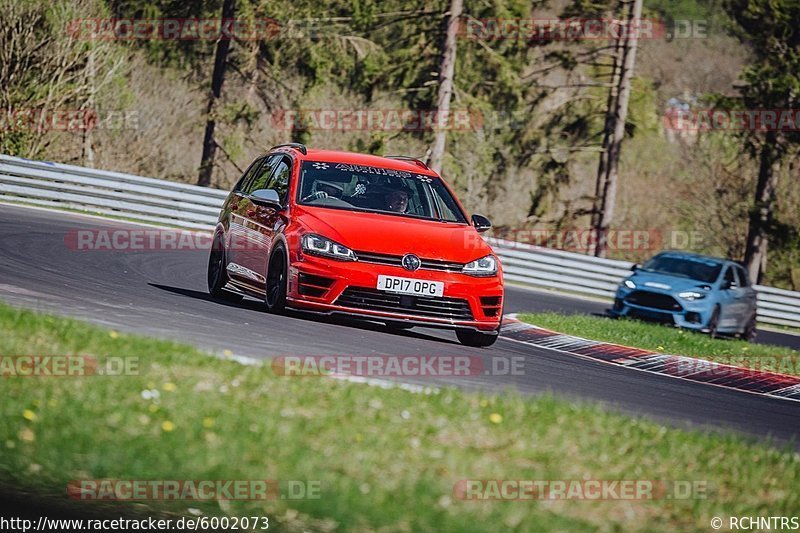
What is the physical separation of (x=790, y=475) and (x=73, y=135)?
3621cm

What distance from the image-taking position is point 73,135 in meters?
40.7

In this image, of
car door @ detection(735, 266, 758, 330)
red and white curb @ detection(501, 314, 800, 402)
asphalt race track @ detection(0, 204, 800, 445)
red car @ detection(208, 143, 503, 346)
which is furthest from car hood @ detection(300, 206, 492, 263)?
car door @ detection(735, 266, 758, 330)

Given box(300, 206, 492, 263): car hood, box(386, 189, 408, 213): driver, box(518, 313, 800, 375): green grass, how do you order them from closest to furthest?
1. box(300, 206, 492, 263): car hood
2. box(386, 189, 408, 213): driver
3. box(518, 313, 800, 375): green grass

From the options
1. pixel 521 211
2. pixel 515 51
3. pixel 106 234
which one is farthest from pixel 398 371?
pixel 521 211

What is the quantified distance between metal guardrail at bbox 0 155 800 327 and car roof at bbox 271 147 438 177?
1396 centimetres

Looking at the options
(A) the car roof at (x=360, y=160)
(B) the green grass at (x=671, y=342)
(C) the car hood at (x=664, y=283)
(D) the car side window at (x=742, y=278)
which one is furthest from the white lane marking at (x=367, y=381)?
(D) the car side window at (x=742, y=278)

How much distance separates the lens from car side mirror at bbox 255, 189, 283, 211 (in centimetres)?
1216

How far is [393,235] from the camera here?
38.4 ft

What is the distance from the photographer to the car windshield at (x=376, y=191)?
1248cm

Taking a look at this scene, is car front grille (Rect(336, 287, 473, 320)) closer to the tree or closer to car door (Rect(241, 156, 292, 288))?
car door (Rect(241, 156, 292, 288))

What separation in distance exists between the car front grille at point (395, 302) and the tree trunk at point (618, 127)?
24.5m

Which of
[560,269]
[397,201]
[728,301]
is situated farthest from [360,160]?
[560,269]

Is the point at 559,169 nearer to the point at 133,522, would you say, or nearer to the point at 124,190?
the point at 124,190

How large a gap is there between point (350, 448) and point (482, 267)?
5.66m
